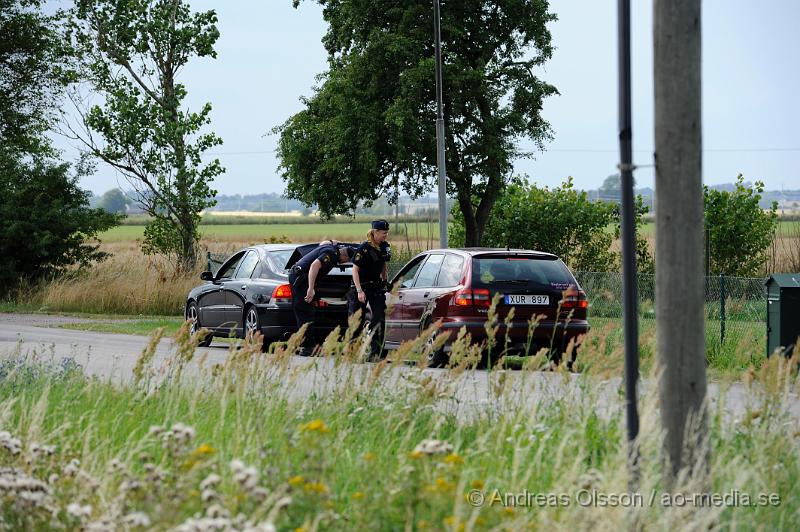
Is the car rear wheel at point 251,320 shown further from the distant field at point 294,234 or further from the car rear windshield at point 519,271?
the distant field at point 294,234

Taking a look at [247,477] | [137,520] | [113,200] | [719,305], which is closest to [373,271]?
[719,305]

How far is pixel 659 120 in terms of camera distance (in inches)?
223

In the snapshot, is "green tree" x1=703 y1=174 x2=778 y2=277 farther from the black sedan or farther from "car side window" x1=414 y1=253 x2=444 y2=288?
"car side window" x1=414 y1=253 x2=444 y2=288

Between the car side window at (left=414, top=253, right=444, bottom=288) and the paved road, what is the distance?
133 centimetres

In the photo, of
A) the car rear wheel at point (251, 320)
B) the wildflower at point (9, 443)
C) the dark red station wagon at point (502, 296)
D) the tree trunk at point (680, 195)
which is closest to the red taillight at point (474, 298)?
the dark red station wagon at point (502, 296)

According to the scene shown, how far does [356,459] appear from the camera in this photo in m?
6.46

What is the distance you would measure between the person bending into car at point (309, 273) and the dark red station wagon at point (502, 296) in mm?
1187

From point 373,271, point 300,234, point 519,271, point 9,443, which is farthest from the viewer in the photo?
point 300,234

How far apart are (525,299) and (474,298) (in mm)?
630

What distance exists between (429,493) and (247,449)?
173 centimetres

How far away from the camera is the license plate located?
1507cm

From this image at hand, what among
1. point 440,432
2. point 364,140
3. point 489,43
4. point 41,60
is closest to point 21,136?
point 41,60

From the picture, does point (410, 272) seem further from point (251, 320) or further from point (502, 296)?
point (251, 320)

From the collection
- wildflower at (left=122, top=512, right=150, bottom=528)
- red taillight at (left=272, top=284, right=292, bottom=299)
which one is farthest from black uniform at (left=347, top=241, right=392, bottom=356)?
wildflower at (left=122, top=512, right=150, bottom=528)
